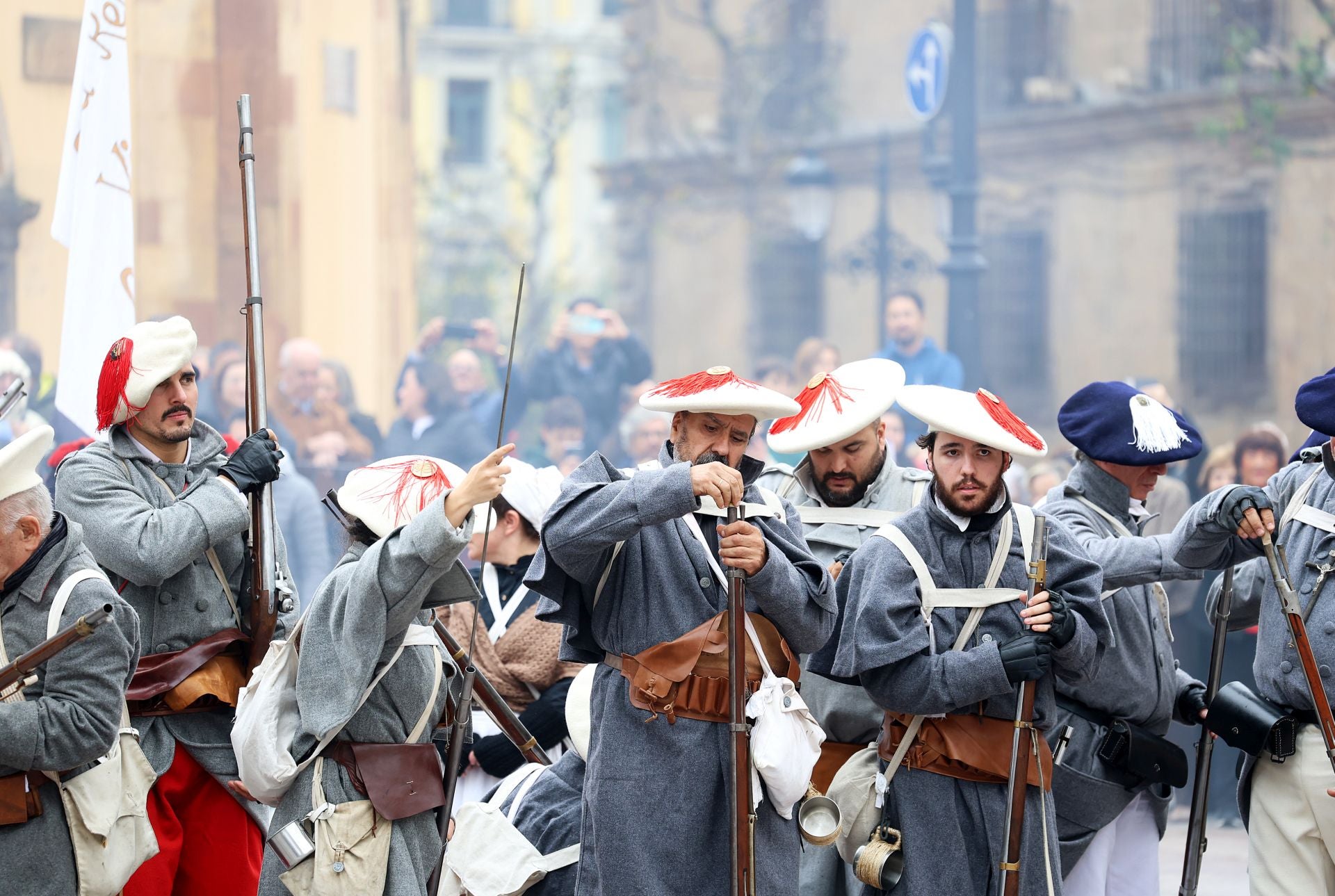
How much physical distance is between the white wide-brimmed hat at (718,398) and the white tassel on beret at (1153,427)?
128cm

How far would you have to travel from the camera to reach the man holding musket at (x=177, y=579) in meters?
4.76

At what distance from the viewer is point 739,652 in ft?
13.8

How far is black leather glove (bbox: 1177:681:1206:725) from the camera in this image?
5453 mm

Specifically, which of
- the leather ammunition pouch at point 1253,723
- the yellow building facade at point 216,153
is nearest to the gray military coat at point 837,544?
the leather ammunition pouch at point 1253,723

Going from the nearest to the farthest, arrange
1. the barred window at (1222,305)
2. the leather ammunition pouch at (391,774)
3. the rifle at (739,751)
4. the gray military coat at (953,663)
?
1. the rifle at (739,751)
2. the leather ammunition pouch at (391,774)
3. the gray military coat at (953,663)
4. the barred window at (1222,305)

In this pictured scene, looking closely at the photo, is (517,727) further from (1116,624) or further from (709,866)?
(1116,624)

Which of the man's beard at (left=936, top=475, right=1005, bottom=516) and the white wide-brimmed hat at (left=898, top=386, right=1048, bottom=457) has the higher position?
the white wide-brimmed hat at (left=898, top=386, right=1048, bottom=457)

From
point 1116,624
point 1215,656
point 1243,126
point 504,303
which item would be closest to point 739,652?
point 1116,624

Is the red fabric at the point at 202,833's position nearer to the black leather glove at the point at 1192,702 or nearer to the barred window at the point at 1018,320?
the black leather glove at the point at 1192,702

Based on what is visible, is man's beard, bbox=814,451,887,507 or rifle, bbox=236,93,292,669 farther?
man's beard, bbox=814,451,887,507

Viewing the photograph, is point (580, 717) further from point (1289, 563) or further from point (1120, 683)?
point (1289, 563)

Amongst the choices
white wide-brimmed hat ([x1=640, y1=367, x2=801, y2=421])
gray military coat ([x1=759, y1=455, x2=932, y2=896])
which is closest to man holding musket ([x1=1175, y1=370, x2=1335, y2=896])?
gray military coat ([x1=759, y1=455, x2=932, y2=896])

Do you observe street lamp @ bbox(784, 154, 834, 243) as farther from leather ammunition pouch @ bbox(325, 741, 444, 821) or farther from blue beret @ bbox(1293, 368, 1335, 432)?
leather ammunition pouch @ bbox(325, 741, 444, 821)

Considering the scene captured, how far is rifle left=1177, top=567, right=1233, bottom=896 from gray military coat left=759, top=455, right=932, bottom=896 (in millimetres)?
976
